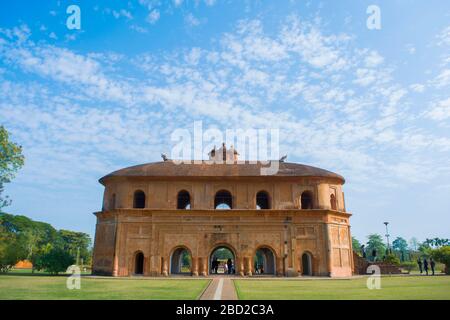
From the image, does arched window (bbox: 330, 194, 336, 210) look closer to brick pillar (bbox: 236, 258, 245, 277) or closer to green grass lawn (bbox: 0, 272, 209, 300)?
brick pillar (bbox: 236, 258, 245, 277)

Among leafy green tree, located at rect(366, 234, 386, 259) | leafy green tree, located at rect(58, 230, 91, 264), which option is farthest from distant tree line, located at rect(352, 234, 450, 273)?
leafy green tree, located at rect(58, 230, 91, 264)

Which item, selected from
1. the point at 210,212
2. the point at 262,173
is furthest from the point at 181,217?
the point at 262,173

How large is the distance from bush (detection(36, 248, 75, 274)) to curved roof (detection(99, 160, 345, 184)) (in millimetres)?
6680

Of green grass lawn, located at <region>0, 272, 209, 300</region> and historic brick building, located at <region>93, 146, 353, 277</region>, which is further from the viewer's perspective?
historic brick building, located at <region>93, 146, 353, 277</region>

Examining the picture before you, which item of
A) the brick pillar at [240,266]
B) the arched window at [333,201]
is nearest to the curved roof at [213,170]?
the arched window at [333,201]

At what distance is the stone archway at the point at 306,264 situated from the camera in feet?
92.8

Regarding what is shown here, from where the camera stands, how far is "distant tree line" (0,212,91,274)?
28.1 meters

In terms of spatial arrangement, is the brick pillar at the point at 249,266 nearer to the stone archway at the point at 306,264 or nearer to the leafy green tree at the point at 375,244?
the stone archway at the point at 306,264

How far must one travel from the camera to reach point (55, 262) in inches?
1084

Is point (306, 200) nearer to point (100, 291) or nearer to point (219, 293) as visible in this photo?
point (219, 293)

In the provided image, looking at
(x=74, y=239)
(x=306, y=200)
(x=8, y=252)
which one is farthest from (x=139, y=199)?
(x=74, y=239)

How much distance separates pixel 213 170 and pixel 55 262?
14.1 metres

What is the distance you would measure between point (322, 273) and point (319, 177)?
755 centimetres
